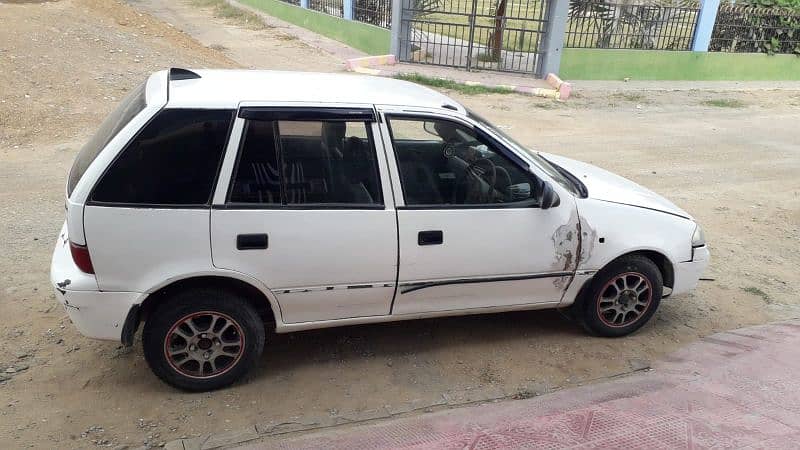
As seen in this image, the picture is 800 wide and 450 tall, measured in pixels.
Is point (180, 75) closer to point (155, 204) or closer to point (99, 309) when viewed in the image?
point (155, 204)

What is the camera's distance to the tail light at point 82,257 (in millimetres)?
3023

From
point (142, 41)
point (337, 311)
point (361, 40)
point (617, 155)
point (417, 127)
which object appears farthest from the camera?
point (361, 40)

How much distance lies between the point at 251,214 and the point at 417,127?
1.26 meters

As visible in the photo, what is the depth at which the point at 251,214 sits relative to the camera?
317 centimetres

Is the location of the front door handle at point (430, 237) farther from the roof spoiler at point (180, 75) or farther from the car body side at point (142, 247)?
the roof spoiler at point (180, 75)

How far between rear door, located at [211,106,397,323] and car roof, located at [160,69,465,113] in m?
0.10

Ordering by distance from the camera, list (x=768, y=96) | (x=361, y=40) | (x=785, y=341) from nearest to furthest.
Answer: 1. (x=785, y=341)
2. (x=768, y=96)
3. (x=361, y=40)

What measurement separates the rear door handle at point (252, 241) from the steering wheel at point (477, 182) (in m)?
1.13

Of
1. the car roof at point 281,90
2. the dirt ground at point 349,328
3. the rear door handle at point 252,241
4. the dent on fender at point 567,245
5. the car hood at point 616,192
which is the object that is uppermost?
the car roof at point 281,90

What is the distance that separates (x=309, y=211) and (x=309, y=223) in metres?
0.07

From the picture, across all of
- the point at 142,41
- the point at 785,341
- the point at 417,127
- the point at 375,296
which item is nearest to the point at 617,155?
the point at 785,341

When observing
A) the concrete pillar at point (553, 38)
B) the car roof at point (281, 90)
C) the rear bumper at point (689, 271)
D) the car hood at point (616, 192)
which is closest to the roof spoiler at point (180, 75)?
the car roof at point (281, 90)

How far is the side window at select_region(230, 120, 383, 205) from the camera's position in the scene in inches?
A: 127

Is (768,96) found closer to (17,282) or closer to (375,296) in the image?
(375,296)
